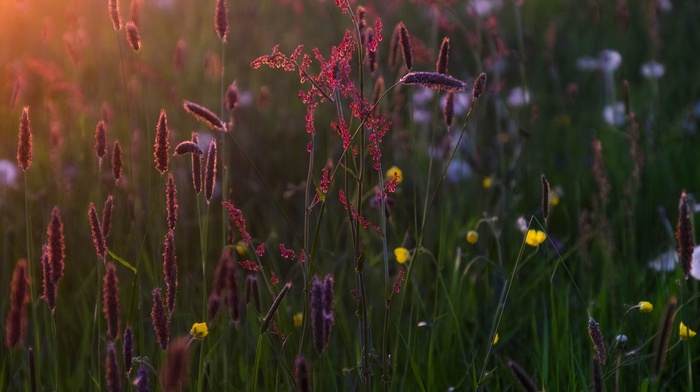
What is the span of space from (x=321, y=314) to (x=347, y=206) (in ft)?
1.11

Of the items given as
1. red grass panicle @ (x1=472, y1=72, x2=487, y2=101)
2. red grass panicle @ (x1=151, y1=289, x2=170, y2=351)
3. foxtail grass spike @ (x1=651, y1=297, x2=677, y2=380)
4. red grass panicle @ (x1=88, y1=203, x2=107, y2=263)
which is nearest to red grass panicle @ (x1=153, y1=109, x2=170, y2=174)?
red grass panicle @ (x1=88, y1=203, x2=107, y2=263)

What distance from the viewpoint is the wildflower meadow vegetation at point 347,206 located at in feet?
4.03

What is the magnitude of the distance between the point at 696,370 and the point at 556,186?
3.56 feet

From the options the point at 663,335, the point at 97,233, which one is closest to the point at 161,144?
the point at 97,233

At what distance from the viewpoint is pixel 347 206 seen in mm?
1203

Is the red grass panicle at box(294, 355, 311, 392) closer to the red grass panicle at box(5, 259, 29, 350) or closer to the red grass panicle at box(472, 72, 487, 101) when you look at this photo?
the red grass panicle at box(5, 259, 29, 350)

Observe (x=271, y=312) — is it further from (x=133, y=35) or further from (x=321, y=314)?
(x=133, y=35)

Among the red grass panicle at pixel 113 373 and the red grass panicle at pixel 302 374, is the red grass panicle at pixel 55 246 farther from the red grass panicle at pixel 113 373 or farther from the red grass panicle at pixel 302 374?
the red grass panicle at pixel 302 374

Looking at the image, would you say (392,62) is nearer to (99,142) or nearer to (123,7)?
(99,142)

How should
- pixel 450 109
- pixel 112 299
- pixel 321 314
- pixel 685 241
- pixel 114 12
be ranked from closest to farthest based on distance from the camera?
1. pixel 321 314
2. pixel 112 299
3. pixel 685 241
4. pixel 114 12
5. pixel 450 109

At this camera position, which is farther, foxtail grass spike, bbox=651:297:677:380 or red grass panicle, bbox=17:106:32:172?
red grass panicle, bbox=17:106:32:172

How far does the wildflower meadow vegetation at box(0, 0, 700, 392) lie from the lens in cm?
123

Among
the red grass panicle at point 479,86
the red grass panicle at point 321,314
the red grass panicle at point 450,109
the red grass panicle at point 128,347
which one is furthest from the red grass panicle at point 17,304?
the red grass panicle at point 450,109

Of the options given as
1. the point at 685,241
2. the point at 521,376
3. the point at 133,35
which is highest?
the point at 133,35
